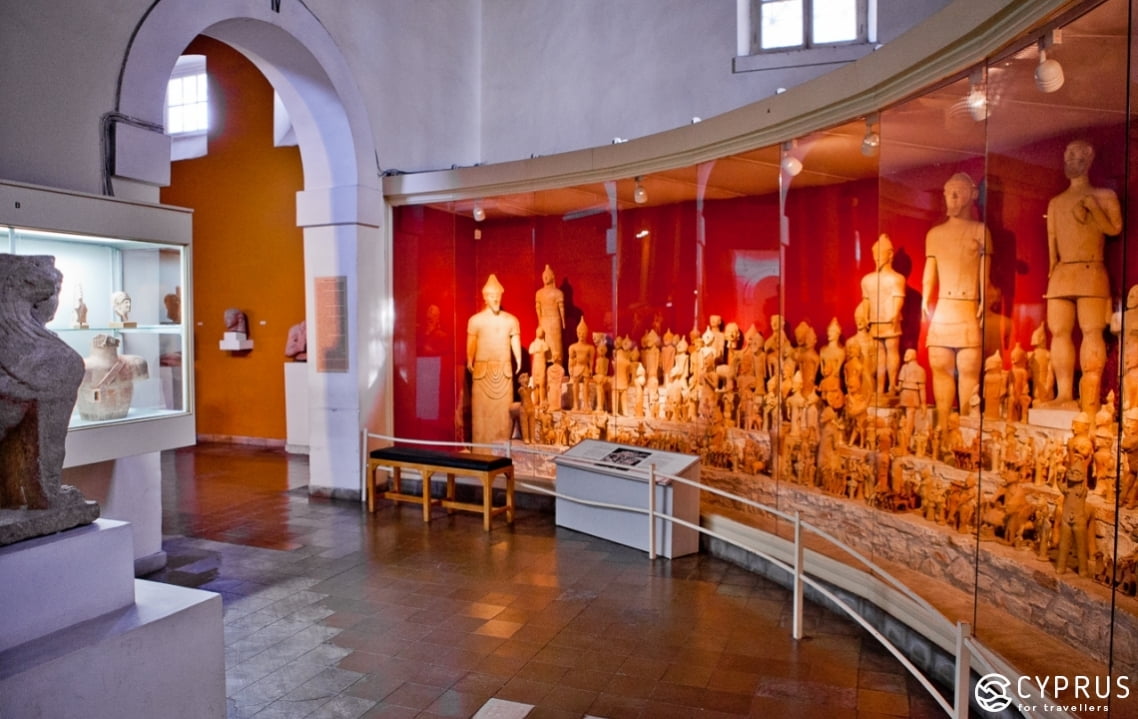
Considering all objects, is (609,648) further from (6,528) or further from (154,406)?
(154,406)

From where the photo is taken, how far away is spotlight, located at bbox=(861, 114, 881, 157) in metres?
6.28

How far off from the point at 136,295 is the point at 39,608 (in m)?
3.41

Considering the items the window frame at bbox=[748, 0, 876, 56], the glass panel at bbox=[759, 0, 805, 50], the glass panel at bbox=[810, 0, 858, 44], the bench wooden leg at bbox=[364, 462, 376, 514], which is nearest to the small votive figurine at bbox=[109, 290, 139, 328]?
the bench wooden leg at bbox=[364, 462, 376, 514]

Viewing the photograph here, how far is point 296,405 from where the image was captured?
46.1 ft

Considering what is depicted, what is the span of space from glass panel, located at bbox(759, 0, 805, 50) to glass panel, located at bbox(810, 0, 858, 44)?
0.15 m

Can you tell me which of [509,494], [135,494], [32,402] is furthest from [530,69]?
[32,402]

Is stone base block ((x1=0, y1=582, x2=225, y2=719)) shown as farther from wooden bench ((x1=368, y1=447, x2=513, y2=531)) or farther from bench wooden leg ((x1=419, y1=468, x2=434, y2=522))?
bench wooden leg ((x1=419, y1=468, x2=434, y2=522))

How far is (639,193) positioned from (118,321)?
508 cm

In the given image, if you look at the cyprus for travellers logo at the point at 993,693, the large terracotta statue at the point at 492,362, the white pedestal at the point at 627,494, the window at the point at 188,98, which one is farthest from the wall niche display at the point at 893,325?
the window at the point at 188,98

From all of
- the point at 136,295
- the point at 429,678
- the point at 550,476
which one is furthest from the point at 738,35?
the point at 429,678

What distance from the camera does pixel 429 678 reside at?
16.0 feet

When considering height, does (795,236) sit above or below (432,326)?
above

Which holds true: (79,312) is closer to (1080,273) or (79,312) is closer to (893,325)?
(893,325)

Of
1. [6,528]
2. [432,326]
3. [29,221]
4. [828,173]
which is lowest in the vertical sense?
[6,528]
